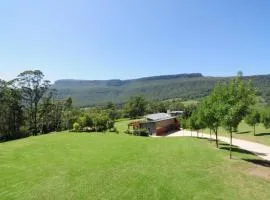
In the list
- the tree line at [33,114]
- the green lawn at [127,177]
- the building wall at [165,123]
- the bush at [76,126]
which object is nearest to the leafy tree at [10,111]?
the tree line at [33,114]

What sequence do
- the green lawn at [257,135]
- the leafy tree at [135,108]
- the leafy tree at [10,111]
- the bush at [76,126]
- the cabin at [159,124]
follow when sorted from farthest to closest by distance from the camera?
the leafy tree at [135,108]
the cabin at [159,124]
the bush at [76,126]
the leafy tree at [10,111]
the green lawn at [257,135]

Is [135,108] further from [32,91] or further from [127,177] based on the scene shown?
[127,177]

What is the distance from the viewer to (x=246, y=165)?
2164 cm

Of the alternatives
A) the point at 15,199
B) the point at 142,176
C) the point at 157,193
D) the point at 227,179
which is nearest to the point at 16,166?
the point at 15,199

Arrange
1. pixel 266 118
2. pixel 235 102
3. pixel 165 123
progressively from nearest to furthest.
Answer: pixel 235 102 < pixel 266 118 < pixel 165 123

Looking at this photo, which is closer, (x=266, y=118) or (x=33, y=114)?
(x=266, y=118)

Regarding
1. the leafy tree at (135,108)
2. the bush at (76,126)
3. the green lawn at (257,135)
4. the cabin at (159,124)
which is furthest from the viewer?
the leafy tree at (135,108)

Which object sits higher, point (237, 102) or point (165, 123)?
point (237, 102)

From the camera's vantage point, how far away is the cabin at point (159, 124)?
219ft

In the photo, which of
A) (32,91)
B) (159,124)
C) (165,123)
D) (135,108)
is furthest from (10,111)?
(135,108)

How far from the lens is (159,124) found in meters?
69.6

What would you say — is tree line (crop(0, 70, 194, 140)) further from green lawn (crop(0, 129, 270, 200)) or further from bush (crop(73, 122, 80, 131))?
green lawn (crop(0, 129, 270, 200))

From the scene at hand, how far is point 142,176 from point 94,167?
4.07 metres

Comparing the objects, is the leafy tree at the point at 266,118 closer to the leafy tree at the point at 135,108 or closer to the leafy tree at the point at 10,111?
the leafy tree at the point at 10,111
